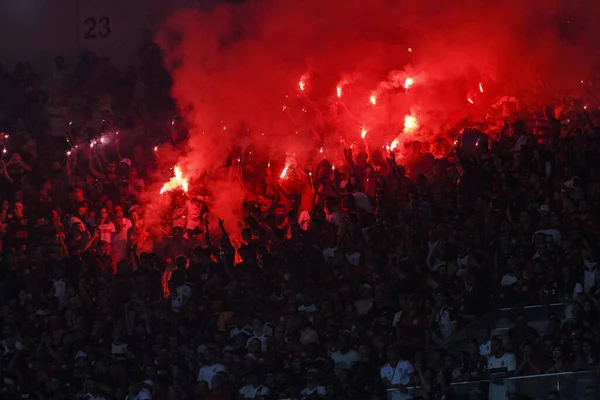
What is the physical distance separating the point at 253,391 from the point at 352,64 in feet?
22.5

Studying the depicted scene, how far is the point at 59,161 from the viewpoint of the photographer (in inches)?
641

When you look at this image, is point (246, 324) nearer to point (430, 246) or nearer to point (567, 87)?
point (430, 246)

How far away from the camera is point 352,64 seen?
687 inches

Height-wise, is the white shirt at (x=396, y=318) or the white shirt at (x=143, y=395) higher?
the white shirt at (x=396, y=318)

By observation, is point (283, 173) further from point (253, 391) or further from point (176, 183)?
point (253, 391)

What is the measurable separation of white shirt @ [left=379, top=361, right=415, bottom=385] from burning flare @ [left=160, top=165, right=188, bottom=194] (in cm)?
489

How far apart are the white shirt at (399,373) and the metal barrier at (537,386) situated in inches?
8.2

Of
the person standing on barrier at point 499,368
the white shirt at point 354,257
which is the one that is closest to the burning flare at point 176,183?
the white shirt at point 354,257

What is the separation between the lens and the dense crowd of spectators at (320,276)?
11.5m

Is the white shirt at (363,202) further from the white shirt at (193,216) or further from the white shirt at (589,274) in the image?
the white shirt at (589,274)

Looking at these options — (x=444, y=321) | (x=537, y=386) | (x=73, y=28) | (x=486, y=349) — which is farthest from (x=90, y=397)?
(x=73, y=28)

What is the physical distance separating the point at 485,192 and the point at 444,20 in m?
5.16

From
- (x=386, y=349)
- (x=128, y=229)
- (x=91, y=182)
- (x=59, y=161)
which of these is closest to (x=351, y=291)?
(x=386, y=349)

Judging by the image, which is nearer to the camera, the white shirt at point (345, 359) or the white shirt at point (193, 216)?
the white shirt at point (345, 359)
